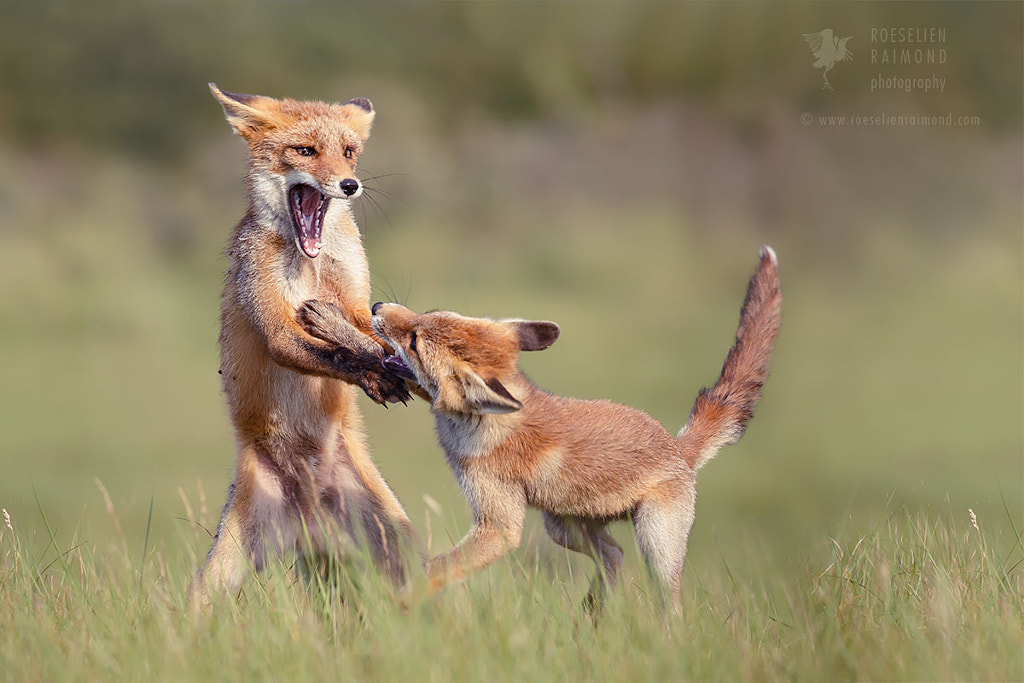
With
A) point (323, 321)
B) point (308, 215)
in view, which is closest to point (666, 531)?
point (323, 321)

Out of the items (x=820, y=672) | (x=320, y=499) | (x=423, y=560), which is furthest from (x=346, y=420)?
(x=820, y=672)

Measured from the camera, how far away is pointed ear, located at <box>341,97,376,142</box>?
18.9 feet

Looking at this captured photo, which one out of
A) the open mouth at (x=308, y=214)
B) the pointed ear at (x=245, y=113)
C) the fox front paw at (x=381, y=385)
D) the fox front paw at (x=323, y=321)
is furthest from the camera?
the pointed ear at (x=245, y=113)

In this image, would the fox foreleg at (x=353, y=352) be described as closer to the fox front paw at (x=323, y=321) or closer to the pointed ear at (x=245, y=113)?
the fox front paw at (x=323, y=321)

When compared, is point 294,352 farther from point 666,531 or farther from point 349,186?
point 666,531

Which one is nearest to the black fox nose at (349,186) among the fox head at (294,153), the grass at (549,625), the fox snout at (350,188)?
the fox snout at (350,188)

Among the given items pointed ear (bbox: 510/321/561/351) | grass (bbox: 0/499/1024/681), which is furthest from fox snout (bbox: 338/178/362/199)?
grass (bbox: 0/499/1024/681)

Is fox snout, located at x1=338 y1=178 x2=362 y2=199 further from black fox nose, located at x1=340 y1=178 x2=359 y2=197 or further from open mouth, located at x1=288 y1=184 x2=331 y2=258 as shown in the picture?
open mouth, located at x1=288 y1=184 x2=331 y2=258

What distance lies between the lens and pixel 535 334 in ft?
16.4

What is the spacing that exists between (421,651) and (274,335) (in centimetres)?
200

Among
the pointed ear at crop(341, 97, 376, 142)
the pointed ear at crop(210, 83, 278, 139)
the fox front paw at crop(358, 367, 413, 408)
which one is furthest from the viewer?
the pointed ear at crop(341, 97, 376, 142)

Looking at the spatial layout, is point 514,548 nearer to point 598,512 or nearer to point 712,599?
point 598,512

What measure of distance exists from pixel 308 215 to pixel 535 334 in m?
1.53

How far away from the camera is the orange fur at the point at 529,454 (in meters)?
4.59
